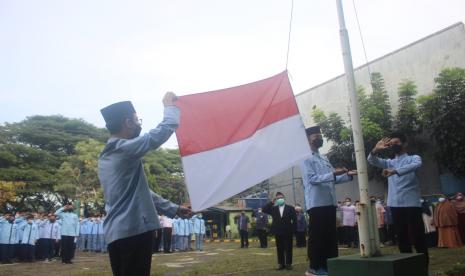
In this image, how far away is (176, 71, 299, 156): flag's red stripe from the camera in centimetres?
451

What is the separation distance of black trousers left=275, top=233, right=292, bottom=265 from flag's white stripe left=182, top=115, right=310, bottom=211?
5.09 metres

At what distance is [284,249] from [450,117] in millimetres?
11530

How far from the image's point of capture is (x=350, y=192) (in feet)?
79.7

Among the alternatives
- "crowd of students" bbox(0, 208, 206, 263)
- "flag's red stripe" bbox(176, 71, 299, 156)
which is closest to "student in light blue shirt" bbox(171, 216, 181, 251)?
"crowd of students" bbox(0, 208, 206, 263)

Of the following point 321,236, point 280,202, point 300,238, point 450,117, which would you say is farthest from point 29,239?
point 450,117

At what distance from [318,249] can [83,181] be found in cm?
2826

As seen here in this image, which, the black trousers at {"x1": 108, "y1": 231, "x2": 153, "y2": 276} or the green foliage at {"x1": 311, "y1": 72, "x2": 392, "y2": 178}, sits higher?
the green foliage at {"x1": 311, "y1": 72, "x2": 392, "y2": 178}

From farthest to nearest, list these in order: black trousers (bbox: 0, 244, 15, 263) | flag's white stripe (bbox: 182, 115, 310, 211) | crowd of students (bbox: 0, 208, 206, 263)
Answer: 1. black trousers (bbox: 0, 244, 15, 263)
2. crowd of students (bbox: 0, 208, 206, 263)
3. flag's white stripe (bbox: 182, 115, 310, 211)

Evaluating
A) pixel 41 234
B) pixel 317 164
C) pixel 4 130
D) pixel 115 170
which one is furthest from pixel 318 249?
pixel 4 130

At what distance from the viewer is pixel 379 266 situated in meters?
3.81

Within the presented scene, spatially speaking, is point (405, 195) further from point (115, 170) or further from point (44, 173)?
point (44, 173)

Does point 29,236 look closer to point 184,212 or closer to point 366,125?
point 366,125

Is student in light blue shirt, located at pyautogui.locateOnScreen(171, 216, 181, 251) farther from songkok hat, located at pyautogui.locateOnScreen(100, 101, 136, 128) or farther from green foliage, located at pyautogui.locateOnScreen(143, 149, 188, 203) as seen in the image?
songkok hat, located at pyautogui.locateOnScreen(100, 101, 136, 128)

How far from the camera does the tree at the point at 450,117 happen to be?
17.2 m
